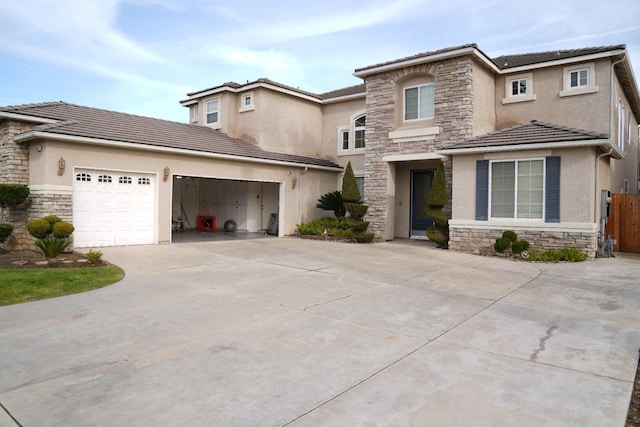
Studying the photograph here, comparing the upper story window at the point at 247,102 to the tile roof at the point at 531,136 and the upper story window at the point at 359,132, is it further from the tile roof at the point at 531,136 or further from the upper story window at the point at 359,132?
the tile roof at the point at 531,136

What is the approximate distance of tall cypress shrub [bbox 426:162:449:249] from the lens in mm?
14422

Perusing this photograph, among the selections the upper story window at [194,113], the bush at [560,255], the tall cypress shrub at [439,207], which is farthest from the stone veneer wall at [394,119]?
the upper story window at [194,113]

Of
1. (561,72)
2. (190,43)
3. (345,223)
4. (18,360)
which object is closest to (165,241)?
(345,223)

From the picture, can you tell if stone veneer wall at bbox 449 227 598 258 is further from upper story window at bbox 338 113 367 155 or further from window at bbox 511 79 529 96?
upper story window at bbox 338 113 367 155

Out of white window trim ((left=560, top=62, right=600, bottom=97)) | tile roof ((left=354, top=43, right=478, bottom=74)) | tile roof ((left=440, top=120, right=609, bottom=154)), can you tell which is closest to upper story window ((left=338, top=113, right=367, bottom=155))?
tile roof ((left=354, top=43, right=478, bottom=74))

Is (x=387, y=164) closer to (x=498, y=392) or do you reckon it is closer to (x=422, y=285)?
(x=422, y=285)

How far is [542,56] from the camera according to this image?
1605 cm

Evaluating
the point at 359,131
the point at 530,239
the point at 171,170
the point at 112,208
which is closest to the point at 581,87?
the point at 530,239

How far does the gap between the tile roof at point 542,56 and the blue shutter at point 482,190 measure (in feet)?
17.0

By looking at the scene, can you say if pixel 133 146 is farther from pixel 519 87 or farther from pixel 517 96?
pixel 519 87

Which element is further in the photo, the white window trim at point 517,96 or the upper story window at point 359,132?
the upper story window at point 359,132

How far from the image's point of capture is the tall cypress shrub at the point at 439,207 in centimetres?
1442

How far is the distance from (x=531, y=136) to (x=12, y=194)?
14.9 metres

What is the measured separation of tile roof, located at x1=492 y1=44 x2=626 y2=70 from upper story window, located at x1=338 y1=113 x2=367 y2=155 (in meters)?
6.34
